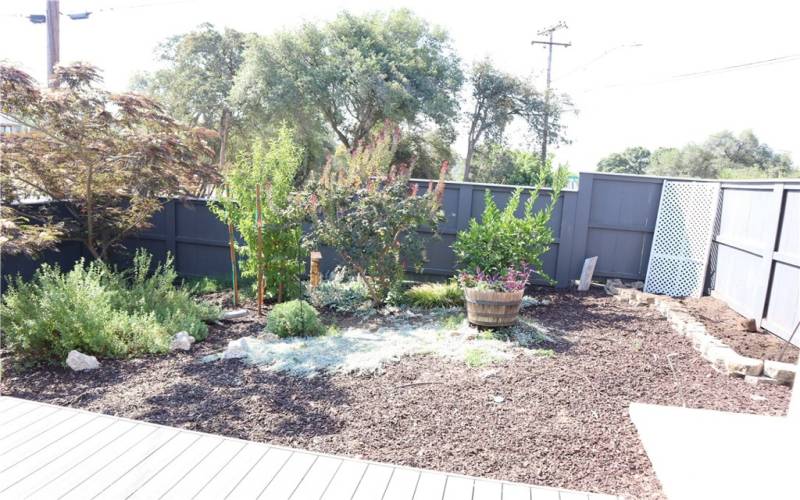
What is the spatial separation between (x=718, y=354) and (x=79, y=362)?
481cm

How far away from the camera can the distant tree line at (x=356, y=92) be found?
48.8 ft

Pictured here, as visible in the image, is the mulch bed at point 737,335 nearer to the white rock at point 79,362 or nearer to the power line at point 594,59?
the white rock at point 79,362

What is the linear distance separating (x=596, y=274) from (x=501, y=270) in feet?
6.59

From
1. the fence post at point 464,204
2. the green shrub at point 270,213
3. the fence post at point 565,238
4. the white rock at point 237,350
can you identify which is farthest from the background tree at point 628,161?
the white rock at point 237,350

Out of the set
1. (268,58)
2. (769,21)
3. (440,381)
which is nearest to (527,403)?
(440,381)

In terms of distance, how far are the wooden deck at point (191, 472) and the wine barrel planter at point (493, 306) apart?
2.26m

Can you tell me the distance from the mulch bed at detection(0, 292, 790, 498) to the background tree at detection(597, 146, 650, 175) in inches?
1674

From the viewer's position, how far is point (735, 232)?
563cm

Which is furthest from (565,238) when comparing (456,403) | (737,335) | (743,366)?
(456,403)

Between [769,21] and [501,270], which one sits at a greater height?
[769,21]

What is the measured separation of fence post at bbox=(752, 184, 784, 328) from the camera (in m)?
4.68

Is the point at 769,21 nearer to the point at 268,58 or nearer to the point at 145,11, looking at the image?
the point at 145,11

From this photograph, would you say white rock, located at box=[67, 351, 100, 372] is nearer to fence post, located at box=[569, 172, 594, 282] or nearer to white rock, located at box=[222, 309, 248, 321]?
white rock, located at box=[222, 309, 248, 321]

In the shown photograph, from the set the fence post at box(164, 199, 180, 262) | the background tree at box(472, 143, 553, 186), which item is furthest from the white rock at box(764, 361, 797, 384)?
the background tree at box(472, 143, 553, 186)
